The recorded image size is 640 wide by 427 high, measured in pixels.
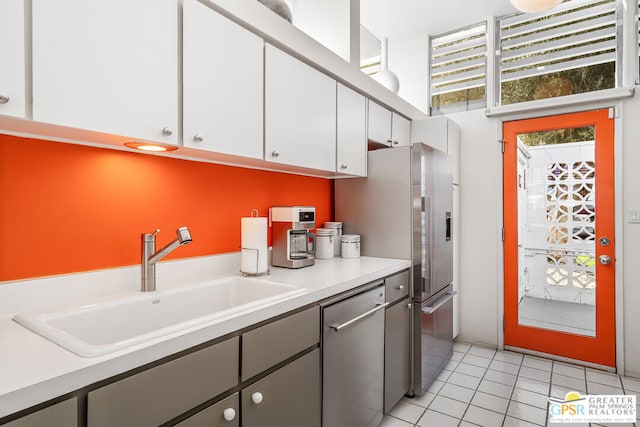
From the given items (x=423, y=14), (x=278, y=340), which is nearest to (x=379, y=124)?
(x=423, y=14)

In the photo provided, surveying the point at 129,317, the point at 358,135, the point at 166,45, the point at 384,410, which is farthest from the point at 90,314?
the point at 358,135

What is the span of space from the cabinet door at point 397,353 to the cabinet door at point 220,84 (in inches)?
52.0

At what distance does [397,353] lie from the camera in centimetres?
224

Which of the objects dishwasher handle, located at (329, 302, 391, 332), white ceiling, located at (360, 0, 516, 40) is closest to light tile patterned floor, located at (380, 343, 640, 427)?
dishwasher handle, located at (329, 302, 391, 332)

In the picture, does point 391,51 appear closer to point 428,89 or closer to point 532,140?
point 428,89

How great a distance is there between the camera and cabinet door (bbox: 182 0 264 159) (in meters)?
1.38

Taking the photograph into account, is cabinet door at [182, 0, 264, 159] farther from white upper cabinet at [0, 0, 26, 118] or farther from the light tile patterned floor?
the light tile patterned floor

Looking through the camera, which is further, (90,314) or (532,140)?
(532,140)

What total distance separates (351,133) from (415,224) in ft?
2.48

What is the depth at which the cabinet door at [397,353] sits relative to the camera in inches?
84.2

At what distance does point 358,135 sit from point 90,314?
1.86 m

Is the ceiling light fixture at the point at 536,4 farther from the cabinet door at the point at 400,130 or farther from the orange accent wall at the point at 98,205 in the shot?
the orange accent wall at the point at 98,205

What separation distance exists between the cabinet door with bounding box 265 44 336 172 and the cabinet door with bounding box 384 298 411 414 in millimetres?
1018

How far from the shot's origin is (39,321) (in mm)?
1086
